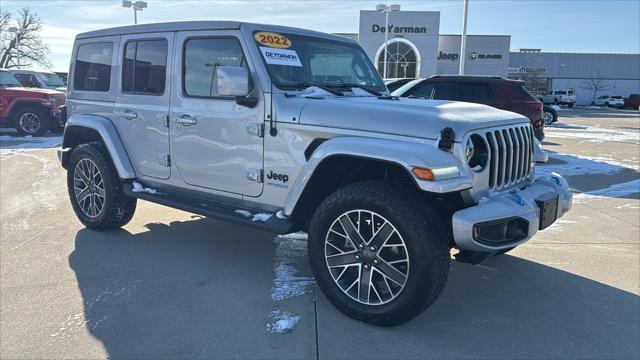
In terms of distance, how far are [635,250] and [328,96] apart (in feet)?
11.4

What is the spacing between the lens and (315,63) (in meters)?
4.29

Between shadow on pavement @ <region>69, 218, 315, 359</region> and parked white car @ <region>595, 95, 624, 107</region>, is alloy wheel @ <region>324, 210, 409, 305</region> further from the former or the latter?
parked white car @ <region>595, 95, 624, 107</region>

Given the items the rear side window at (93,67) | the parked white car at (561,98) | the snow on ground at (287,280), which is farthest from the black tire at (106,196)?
the parked white car at (561,98)

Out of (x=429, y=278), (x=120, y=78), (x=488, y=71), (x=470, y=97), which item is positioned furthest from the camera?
(x=488, y=71)

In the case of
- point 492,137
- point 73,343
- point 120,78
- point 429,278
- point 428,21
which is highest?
point 428,21

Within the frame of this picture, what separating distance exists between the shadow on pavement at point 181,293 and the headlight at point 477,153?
1.49 meters

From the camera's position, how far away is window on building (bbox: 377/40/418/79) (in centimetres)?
4306

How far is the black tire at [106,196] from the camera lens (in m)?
5.02

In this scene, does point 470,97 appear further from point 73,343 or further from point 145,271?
point 73,343

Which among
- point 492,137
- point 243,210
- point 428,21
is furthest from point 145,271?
point 428,21

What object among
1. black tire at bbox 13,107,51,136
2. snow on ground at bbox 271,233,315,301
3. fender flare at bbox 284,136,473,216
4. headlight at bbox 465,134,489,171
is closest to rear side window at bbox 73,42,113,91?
snow on ground at bbox 271,233,315,301

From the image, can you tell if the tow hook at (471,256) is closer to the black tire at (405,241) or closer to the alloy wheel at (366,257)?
the black tire at (405,241)

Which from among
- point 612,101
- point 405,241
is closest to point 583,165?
point 405,241

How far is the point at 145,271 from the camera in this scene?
4.23 metres
